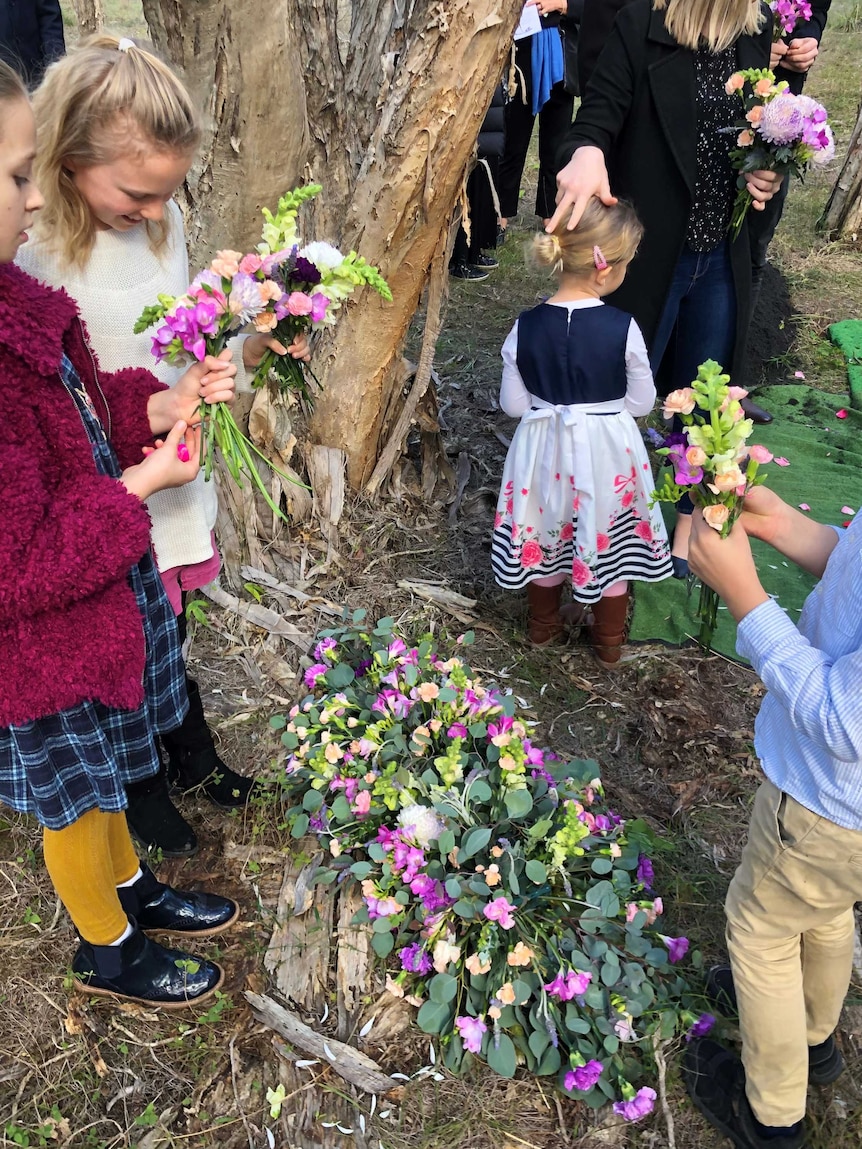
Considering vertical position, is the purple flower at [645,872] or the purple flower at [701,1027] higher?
the purple flower at [645,872]

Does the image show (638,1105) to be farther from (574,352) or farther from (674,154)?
(674,154)

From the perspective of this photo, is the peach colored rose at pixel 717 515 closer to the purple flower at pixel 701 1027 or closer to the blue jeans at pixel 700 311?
the purple flower at pixel 701 1027

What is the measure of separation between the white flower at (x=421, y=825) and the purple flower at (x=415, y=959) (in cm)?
26

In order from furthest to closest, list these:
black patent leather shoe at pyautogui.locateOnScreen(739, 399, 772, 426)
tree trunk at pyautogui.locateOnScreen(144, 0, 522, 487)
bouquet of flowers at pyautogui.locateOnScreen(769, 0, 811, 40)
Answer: black patent leather shoe at pyautogui.locateOnScreen(739, 399, 772, 426), bouquet of flowers at pyautogui.locateOnScreen(769, 0, 811, 40), tree trunk at pyautogui.locateOnScreen(144, 0, 522, 487)

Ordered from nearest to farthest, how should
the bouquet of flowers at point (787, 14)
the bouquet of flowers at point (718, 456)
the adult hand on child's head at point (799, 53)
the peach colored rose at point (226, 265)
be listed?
the bouquet of flowers at point (718, 456), the peach colored rose at point (226, 265), the bouquet of flowers at point (787, 14), the adult hand on child's head at point (799, 53)

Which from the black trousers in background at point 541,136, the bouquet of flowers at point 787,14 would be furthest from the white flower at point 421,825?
the black trousers in background at point 541,136

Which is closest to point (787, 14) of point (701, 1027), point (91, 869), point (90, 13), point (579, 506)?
point (579, 506)

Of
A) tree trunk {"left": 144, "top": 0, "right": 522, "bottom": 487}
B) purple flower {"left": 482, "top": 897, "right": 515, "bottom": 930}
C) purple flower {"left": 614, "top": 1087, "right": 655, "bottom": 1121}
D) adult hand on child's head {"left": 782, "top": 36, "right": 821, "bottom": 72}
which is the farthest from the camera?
adult hand on child's head {"left": 782, "top": 36, "right": 821, "bottom": 72}

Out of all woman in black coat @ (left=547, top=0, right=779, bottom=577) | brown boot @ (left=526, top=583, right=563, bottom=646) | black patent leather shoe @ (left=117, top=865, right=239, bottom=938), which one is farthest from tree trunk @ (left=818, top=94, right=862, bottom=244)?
black patent leather shoe @ (left=117, top=865, right=239, bottom=938)

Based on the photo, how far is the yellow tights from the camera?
194cm

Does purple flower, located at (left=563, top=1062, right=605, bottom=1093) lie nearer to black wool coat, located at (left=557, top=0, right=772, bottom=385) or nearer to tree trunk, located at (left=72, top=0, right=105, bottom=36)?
black wool coat, located at (left=557, top=0, right=772, bottom=385)

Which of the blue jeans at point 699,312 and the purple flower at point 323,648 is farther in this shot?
the blue jeans at point 699,312

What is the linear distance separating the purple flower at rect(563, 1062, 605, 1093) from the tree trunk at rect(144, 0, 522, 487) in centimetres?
256

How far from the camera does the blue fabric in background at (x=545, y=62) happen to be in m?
6.22
